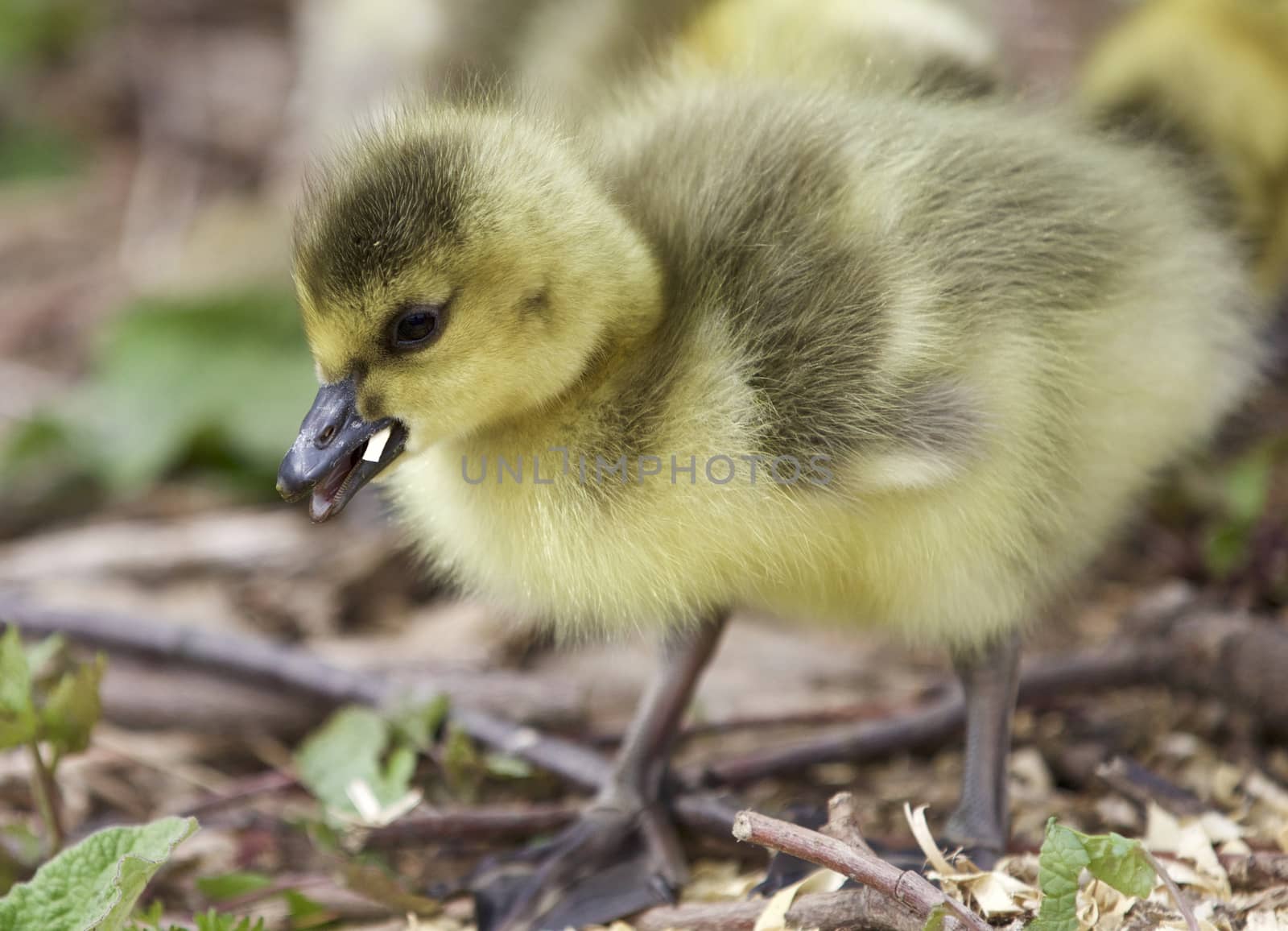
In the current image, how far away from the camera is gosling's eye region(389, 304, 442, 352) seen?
4.27 feet

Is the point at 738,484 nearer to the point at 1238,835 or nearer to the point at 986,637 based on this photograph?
the point at 986,637

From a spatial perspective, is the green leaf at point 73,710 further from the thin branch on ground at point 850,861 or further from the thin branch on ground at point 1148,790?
the thin branch on ground at point 1148,790

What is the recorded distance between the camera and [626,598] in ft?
4.59

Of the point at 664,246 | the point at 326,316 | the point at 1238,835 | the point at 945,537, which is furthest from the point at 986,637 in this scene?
the point at 326,316

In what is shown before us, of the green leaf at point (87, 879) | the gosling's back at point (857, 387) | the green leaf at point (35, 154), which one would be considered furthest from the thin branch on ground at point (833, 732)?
the green leaf at point (35, 154)

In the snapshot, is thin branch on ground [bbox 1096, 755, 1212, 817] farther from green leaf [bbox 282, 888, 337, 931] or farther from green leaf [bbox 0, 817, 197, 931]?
green leaf [bbox 0, 817, 197, 931]

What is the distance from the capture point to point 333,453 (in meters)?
1.32

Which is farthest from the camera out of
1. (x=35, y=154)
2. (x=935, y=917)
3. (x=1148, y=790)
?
(x=35, y=154)

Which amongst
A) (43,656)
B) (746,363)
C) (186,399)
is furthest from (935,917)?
(186,399)

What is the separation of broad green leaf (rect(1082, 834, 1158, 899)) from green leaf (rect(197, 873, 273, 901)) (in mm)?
850

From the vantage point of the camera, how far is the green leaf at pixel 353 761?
1.66 meters

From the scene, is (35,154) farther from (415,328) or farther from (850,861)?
(850,861)

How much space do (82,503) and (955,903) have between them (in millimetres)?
1910

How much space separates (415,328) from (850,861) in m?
0.61
